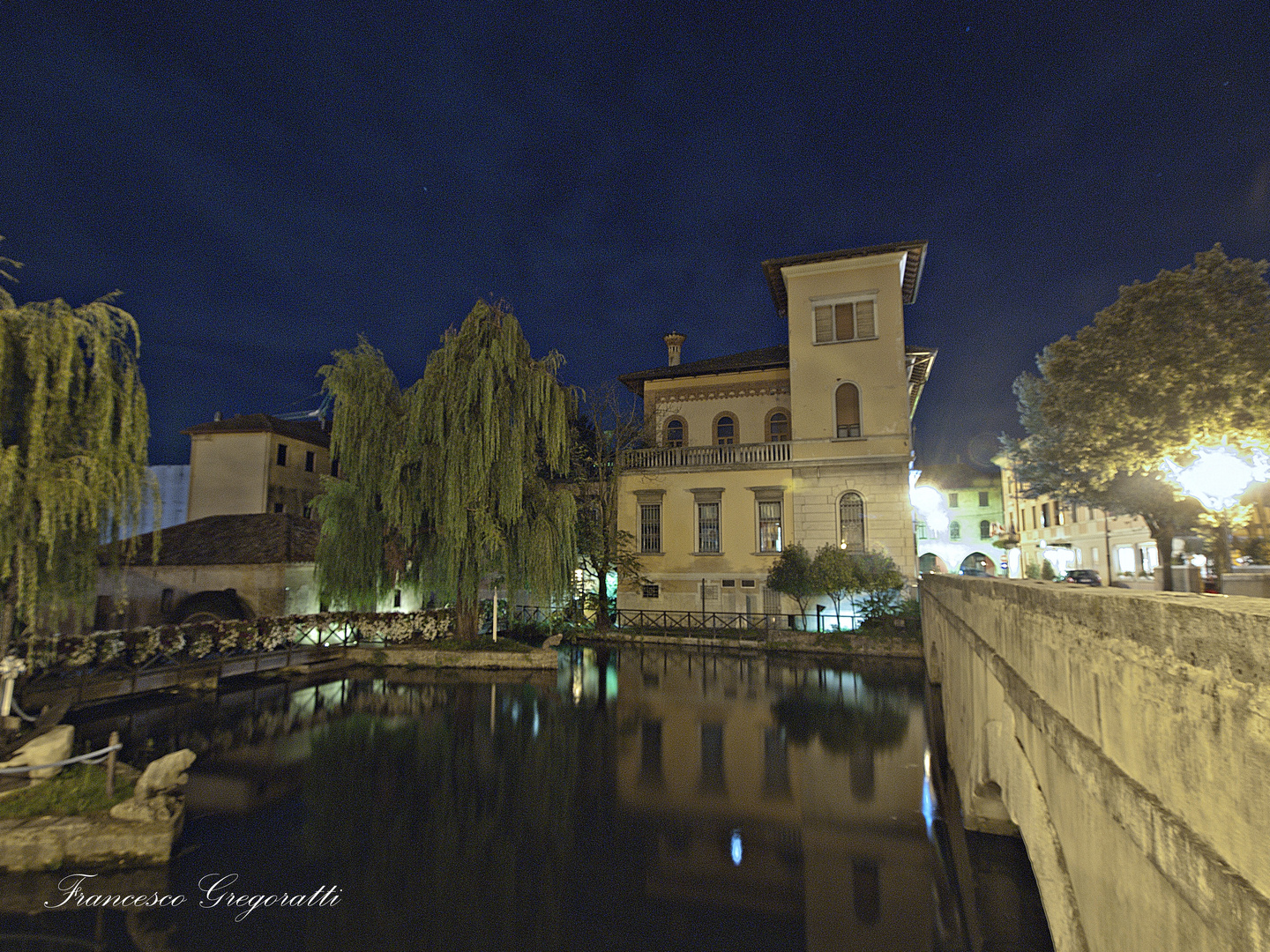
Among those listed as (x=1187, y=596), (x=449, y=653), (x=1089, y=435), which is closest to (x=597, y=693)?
(x=449, y=653)

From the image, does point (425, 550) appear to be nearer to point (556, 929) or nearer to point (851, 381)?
point (556, 929)

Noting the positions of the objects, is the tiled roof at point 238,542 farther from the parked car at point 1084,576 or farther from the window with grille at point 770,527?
the parked car at point 1084,576

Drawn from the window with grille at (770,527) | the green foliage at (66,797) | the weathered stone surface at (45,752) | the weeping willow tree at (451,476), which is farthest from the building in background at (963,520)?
the weathered stone surface at (45,752)

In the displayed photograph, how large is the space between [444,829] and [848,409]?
2235cm

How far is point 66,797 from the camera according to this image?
715cm

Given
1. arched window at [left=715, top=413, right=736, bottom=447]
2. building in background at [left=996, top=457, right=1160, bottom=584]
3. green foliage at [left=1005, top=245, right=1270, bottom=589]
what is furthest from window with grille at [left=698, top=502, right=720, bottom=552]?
building in background at [left=996, top=457, right=1160, bottom=584]

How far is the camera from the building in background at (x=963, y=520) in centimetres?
4938

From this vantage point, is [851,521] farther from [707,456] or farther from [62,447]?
[62,447]

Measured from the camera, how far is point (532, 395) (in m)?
18.9

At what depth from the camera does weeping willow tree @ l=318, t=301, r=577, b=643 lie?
59.8ft

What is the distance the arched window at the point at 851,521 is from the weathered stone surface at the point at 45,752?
892 inches

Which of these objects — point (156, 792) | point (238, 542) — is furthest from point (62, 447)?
point (238, 542)

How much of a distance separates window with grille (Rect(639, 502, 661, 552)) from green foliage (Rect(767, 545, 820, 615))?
5319mm

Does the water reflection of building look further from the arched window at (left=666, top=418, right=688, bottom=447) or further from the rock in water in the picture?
the arched window at (left=666, top=418, right=688, bottom=447)
